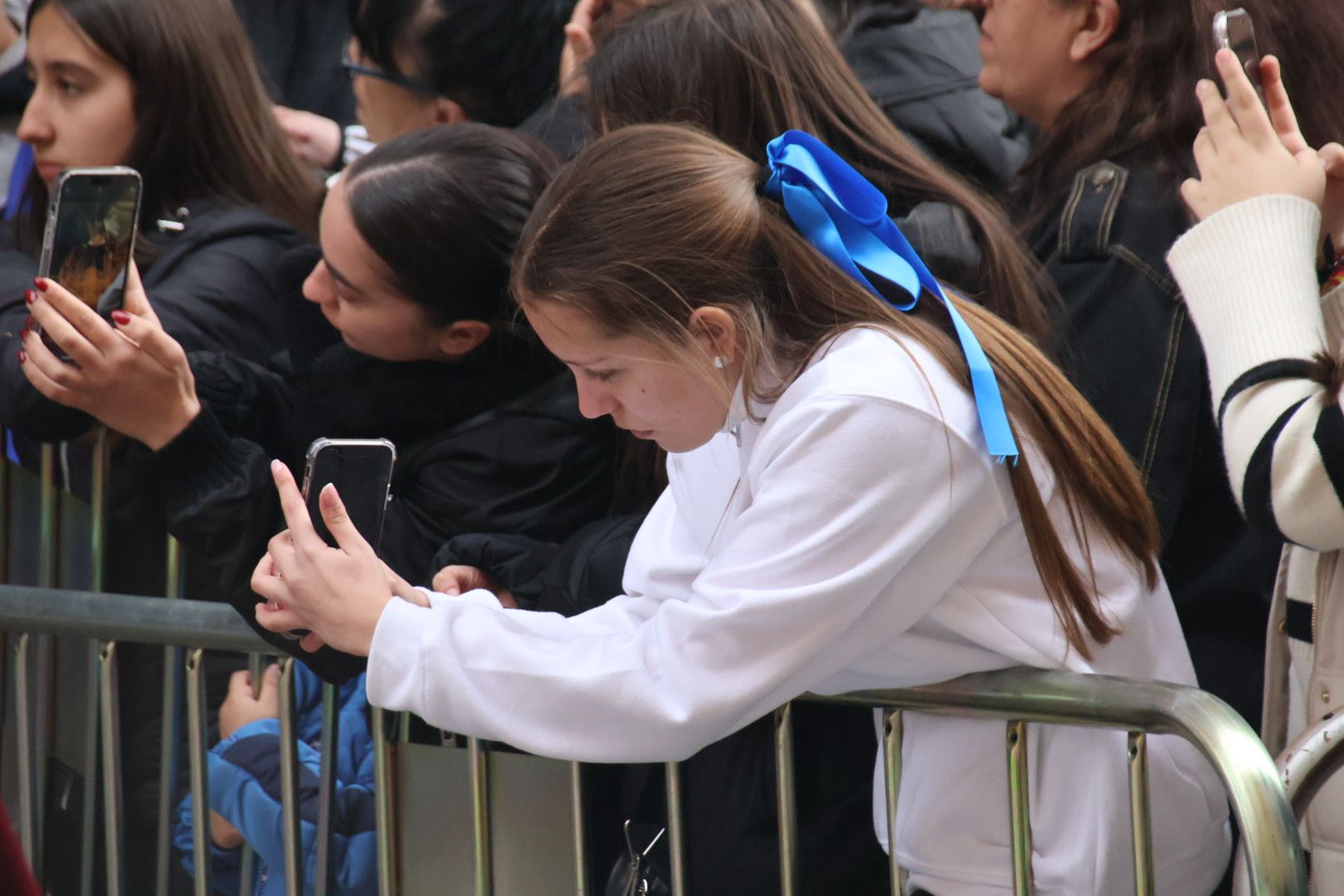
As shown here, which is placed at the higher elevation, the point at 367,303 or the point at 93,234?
the point at 93,234

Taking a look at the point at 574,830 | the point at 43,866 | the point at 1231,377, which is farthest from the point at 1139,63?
the point at 43,866

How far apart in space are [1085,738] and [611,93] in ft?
4.04

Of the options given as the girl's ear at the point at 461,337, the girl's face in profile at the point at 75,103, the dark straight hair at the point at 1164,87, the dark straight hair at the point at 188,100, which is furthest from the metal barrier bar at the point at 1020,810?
the girl's face in profile at the point at 75,103

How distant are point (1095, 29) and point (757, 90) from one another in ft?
1.81

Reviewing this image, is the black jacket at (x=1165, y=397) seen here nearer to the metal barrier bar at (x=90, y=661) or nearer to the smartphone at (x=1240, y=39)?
the smartphone at (x=1240, y=39)

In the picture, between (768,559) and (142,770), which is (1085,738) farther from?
(142,770)

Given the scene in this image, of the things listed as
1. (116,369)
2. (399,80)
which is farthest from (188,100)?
(116,369)

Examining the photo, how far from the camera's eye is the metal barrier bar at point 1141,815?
1887mm

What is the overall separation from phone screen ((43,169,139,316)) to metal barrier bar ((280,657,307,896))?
736 mm

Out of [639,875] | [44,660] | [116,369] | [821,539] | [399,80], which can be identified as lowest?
[639,875]

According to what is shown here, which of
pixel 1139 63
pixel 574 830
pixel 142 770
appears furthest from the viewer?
pixel 142 770

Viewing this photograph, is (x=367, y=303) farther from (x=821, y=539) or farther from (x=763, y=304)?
(x=821, y=539)

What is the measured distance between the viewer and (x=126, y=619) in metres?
2.53

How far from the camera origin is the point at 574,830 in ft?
7.57
